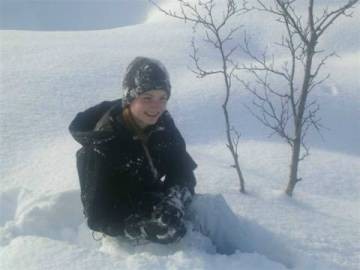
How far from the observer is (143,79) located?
2.16 meters

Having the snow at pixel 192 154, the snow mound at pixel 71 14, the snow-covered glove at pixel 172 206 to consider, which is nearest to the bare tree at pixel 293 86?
the snow at pixel 192 154

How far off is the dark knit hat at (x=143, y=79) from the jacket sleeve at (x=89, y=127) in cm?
17

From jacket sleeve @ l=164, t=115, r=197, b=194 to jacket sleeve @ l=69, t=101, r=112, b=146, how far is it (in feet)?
1.05

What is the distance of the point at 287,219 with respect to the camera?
265cm

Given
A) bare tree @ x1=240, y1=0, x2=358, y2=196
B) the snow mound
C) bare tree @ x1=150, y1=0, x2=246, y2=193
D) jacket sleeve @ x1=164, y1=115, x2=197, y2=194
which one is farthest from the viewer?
the snow mound

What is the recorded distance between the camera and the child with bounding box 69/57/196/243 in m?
2.15

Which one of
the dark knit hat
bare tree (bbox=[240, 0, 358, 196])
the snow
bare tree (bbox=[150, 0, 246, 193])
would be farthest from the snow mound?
the dark knit hat

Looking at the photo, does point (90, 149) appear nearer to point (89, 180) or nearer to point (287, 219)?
point (89, 180)

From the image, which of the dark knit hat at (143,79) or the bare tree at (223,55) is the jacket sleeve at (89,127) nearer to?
the dark knit hat at (143,79)

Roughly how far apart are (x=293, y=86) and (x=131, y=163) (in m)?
2.95

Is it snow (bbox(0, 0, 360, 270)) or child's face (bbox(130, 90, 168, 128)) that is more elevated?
child's face (bbox(130, 90, 168, 128))

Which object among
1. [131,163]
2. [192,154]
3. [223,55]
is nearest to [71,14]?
[192,154]

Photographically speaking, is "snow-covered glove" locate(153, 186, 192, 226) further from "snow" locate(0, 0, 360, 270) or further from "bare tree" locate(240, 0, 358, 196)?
"bare tree" locate(240, 0, 358, 196)

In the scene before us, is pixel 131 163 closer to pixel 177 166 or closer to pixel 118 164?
pixel 118 164
